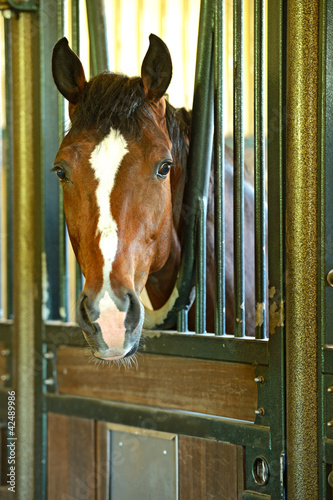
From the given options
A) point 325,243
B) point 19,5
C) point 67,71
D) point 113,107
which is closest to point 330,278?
point 325,243

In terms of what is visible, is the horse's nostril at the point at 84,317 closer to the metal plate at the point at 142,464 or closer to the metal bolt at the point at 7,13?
the metal plate at the point at 142,464

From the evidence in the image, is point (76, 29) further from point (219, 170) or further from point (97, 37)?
point (219, 170)

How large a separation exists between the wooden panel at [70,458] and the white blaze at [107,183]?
31.6 inches

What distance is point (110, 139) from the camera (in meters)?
1.42

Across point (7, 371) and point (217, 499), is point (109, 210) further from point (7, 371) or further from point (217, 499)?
point (7, 371)

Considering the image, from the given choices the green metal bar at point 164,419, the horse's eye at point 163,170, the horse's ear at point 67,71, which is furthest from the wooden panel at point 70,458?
the horse's ear at point 67,71

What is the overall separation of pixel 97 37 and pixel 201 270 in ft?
3.12

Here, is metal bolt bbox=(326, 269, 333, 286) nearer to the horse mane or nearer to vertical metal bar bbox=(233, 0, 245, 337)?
vertical metal bar bbox=(233, 0, 245, 337)

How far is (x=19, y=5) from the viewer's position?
1986mm

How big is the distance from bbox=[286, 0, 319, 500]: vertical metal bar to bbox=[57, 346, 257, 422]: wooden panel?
0.50 feet

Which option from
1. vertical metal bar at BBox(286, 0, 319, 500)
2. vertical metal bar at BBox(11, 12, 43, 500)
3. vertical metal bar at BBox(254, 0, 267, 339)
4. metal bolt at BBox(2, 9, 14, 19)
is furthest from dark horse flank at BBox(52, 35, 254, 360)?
metal bolt at BBox(2, 9, 14, 19)

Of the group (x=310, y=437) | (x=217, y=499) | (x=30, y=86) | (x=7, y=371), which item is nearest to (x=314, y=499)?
(x=310, y=437)

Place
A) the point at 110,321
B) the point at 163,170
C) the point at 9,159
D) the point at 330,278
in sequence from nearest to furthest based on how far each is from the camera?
1. the point at 110,321
2. the point at 330,278
3. the point at 163,170
4. the point at 9,159

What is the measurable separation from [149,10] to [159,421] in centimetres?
206
